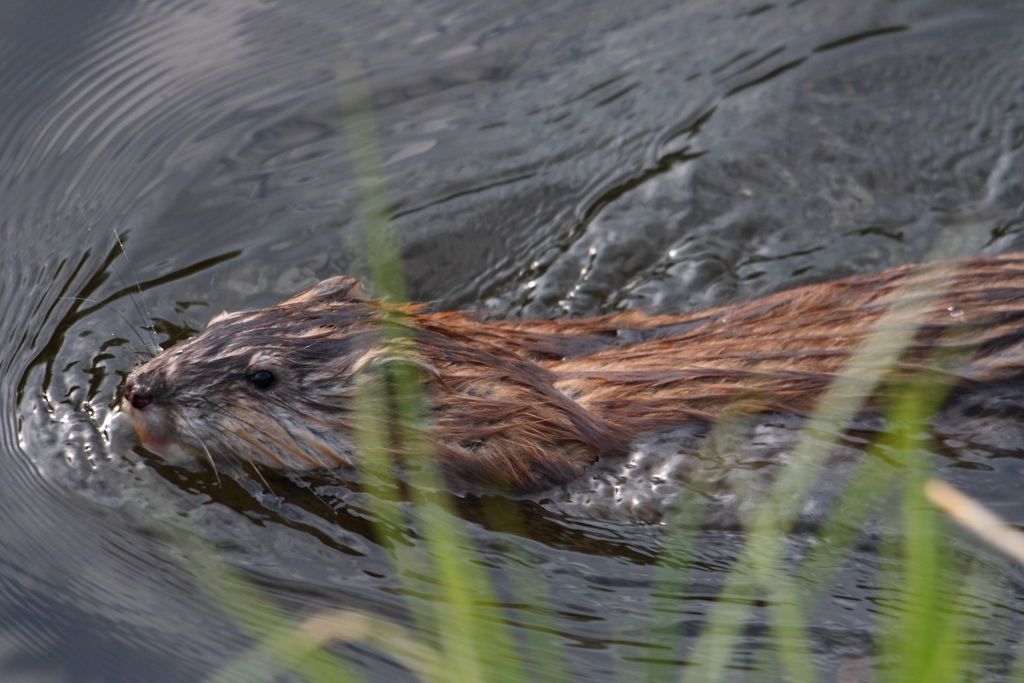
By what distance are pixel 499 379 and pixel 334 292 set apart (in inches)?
22.8

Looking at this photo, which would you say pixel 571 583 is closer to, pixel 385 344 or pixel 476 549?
pixel 476 549

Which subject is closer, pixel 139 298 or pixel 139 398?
pixel 139 398

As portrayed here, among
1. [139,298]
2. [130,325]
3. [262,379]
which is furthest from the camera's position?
[139,298]

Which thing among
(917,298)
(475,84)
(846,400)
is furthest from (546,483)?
(475,84)

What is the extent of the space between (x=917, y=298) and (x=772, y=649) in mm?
1136

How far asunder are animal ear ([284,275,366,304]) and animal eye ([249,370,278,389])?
0.27 m

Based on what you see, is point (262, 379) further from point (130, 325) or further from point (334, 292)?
point (130, 325)

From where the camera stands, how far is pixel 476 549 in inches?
139

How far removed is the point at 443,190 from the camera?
4.93 metres

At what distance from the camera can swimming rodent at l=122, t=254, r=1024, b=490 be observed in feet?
11.3

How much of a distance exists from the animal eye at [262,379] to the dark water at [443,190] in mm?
414

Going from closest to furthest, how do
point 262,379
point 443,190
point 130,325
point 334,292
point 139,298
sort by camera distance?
point 262,379
point 334,292
point 130,325
point 139,298
point 443,190

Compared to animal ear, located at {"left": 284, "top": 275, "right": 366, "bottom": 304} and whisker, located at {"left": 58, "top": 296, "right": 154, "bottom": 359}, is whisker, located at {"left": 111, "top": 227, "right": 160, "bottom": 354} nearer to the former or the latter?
whisker, located at {"left": 58, "top": 296, "right": 154, "bottom": 359}

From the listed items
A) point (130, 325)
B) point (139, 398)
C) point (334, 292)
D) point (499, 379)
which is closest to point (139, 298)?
point (130, 325)
